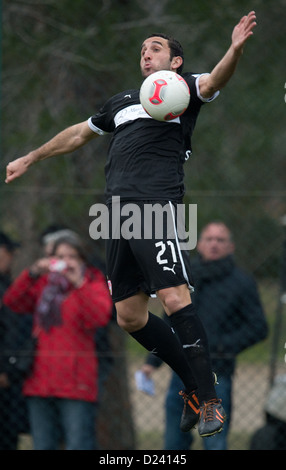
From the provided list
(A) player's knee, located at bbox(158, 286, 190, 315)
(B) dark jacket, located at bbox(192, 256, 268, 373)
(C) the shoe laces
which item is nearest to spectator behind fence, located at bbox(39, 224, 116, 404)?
(B) dark jacket, located at bbox(192, 256, 268, 373)

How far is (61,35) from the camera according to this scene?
6.70 meters

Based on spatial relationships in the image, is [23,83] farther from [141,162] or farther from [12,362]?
[141,162]

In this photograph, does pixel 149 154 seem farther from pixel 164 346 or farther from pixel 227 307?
pixel 227 307

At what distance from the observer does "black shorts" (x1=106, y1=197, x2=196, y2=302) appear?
3.79 m

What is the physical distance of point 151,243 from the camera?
12.5 ft

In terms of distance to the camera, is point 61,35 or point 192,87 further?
point 61,35

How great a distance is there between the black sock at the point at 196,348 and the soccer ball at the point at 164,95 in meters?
0.92

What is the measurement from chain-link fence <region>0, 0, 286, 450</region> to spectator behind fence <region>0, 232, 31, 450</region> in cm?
55

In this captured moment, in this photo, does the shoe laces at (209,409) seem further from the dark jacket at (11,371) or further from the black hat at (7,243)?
the black hat at (7,243)

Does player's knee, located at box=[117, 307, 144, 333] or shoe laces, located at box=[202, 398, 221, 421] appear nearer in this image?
shoe laces, located at box=[202, 398, 221, 421]

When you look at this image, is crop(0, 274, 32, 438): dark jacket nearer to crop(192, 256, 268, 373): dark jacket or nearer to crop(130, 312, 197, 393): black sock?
crop(192, 256, 268, 373): dark jacket

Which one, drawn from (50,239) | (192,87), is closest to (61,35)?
(50,239)

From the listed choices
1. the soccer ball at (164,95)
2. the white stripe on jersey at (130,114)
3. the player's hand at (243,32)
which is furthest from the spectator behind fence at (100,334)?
the player's hand at (243,32)
